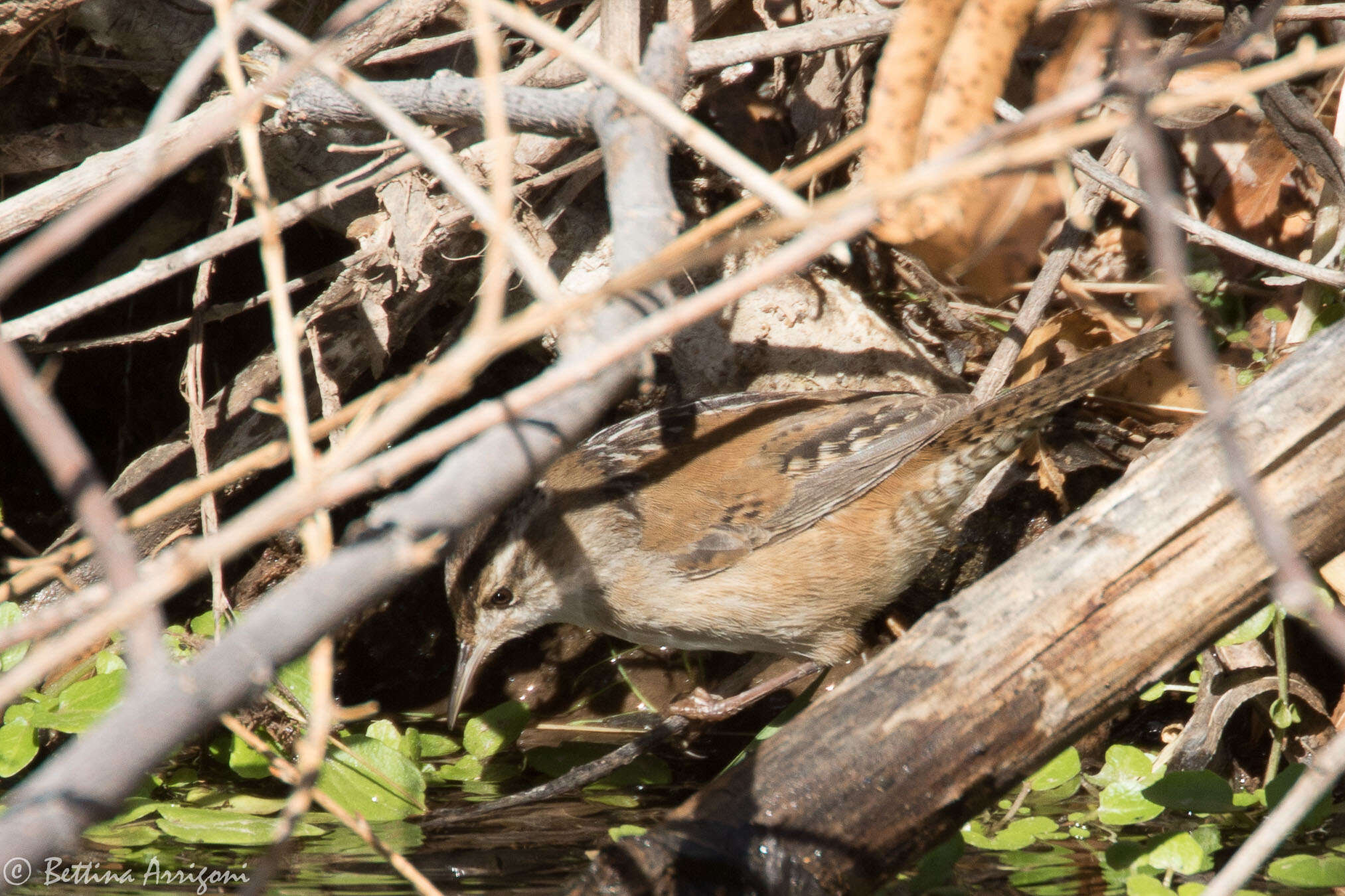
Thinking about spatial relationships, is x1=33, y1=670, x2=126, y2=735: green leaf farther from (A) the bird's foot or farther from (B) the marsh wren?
(A) the bird's foot

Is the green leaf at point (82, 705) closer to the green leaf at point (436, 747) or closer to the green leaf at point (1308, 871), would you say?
the green leaf at point (436, 747)

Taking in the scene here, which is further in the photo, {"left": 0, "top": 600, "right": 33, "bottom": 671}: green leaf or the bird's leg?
the bird's leg

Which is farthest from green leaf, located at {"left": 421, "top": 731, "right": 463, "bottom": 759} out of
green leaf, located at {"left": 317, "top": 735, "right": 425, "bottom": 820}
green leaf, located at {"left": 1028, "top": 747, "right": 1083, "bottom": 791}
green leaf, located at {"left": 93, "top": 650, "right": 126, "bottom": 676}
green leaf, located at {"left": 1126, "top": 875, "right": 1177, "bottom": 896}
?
green leaf, located at {"left": 1126, "top": 875, "right": 1177, "bottom": 896}

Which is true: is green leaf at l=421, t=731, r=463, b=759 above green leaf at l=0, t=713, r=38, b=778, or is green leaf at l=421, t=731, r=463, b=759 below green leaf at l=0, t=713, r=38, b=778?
below

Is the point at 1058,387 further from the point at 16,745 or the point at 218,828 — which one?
the point at 16,745

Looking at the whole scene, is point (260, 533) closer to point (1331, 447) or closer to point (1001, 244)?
point (1001, 244)

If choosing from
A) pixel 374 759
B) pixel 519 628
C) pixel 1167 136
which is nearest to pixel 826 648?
pixel 519 628
